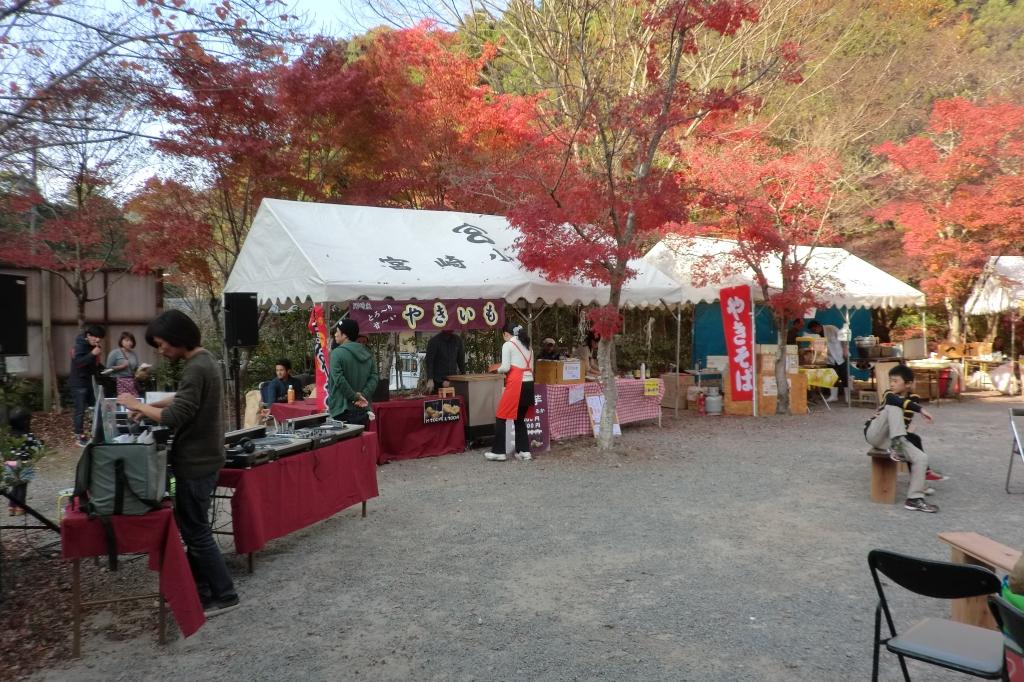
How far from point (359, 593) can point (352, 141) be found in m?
8.97

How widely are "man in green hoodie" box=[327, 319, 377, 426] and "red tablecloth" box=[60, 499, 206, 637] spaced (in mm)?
3122

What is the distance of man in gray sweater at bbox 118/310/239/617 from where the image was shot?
12.5ft

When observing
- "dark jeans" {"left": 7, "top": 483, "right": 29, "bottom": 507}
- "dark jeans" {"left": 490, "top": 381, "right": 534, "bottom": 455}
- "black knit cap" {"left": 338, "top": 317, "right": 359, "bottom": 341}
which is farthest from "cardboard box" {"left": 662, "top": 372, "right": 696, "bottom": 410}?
"dark jeans" {"left": 7, "top": 483, "right": 29, "bottom": 507}

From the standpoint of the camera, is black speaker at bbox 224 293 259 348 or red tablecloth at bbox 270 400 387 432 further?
red tablecloth at bbox 270 400 387 432

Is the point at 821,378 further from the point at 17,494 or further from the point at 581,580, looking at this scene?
the point at 17,494

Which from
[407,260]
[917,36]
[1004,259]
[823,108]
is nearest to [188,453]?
[407,260]

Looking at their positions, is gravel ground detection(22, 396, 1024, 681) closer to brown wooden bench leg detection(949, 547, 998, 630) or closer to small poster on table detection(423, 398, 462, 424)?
brown wooden bench leg detection(949, 547, 998, 630)

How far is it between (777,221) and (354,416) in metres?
8.25

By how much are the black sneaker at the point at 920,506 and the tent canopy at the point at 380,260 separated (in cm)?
496

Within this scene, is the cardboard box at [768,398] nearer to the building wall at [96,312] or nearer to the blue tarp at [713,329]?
the blue tarp at [713,329]

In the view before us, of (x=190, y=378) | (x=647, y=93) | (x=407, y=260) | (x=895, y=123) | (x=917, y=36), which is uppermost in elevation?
(x=917, y=36)

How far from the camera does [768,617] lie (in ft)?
12.8

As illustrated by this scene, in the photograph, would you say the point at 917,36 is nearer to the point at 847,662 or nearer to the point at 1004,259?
the point at 1004,259

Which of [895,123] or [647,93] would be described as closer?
[647,93]
